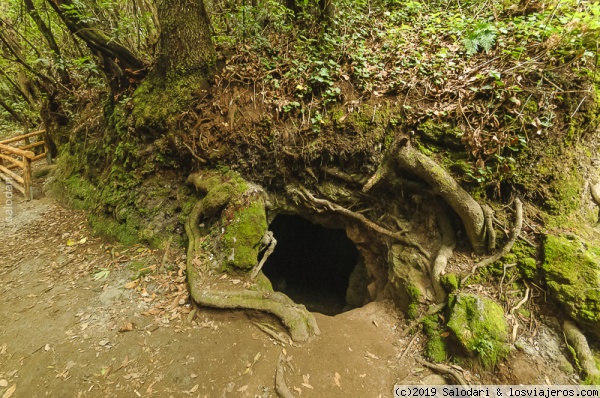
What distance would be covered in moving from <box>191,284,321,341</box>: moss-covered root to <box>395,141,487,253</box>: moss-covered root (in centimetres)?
291

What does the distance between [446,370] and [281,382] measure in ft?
7.53

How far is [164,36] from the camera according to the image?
5.46 m

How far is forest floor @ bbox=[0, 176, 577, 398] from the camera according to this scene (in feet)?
11.4

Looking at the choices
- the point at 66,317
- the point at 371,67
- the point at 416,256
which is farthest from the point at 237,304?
the point at 371,67

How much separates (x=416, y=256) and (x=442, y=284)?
65 cm

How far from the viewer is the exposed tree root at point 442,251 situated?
445cm

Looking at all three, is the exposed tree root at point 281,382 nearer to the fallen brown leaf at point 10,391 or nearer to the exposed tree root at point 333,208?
the exposed tree root at point 333,208

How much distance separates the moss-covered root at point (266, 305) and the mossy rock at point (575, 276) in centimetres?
342

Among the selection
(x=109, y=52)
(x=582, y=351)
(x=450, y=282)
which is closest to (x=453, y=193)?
(x=450, y=282)

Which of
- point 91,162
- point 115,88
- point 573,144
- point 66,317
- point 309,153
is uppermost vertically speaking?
point 115,88

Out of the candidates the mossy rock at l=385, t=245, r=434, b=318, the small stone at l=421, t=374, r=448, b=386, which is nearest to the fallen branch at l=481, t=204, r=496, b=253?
the mossy rock at l=385, t=245, r=434, b=318

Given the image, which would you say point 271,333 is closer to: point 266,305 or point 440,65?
point 266,305

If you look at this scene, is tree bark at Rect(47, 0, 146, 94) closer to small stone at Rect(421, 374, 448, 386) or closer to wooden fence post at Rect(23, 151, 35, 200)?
wooden fence post at Rect(23, 151, 35, 200)

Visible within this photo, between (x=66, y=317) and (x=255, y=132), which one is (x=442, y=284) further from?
(x=66, y=317)
